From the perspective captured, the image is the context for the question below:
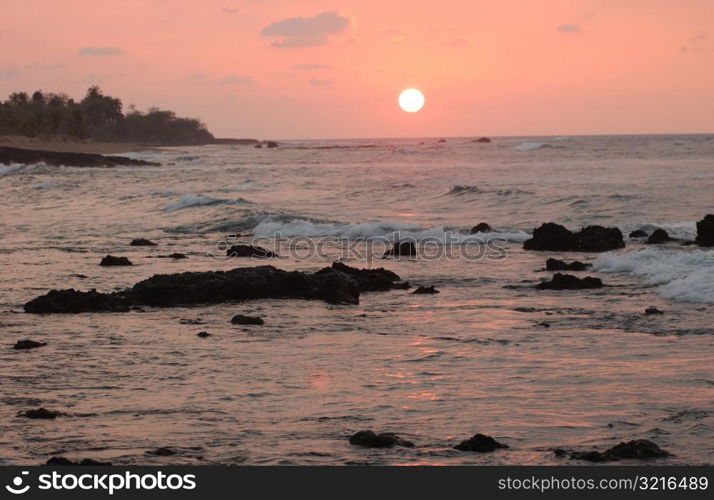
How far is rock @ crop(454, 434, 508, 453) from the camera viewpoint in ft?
25.8

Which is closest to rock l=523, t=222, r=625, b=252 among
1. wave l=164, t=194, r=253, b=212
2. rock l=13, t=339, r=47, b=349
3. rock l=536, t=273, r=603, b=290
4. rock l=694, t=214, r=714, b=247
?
rock l=694, t=214, r=714, b=247

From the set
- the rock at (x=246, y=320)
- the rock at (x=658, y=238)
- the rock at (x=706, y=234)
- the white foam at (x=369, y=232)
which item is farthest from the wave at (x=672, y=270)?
the rock at (x=246, y=320)

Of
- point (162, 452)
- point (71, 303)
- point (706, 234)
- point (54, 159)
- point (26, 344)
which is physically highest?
point (54, 159)

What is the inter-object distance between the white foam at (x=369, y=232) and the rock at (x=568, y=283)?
9.03 m

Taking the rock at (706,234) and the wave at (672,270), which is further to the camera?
the rock at (706,234)

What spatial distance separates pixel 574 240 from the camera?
23.7 m

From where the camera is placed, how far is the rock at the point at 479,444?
310 inches

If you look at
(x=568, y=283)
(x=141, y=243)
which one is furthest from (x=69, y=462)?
(x=141, y=243)

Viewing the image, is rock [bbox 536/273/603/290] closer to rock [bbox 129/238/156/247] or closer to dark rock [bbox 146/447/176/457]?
dark rock [bbox 146/447/176/457]

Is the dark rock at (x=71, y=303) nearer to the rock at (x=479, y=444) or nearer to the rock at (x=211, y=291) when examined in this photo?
the rock at (x=211, y=291)

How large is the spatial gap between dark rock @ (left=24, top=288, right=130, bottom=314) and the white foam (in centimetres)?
1330

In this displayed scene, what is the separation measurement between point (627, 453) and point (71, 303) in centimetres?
893

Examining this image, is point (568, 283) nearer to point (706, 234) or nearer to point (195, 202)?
point (706, 234)
